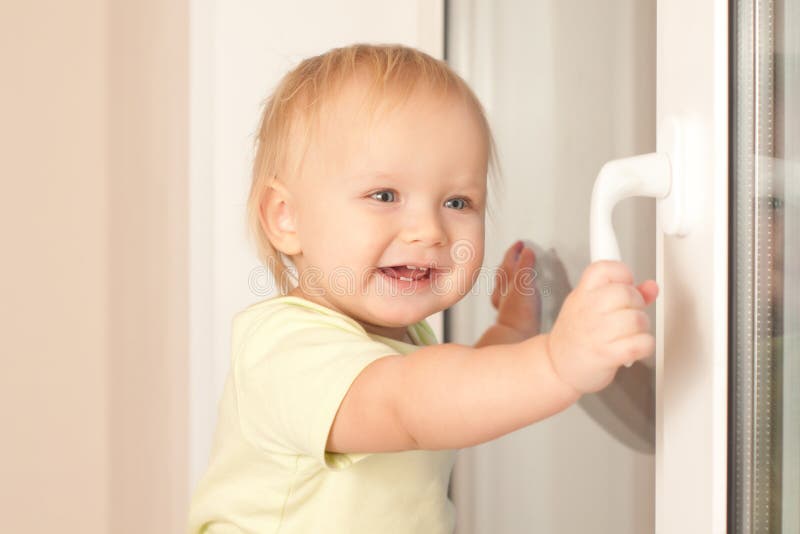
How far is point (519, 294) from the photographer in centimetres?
96

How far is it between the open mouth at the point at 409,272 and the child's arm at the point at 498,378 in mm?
153

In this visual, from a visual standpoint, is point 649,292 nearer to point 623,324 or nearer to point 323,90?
point 623,324

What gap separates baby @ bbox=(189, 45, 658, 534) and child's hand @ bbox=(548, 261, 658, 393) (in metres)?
0.10

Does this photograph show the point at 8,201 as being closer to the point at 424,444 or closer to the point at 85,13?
the point at 85,13

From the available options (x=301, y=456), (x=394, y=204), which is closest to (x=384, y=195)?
(x=394, y=204)

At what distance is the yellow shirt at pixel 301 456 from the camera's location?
24.8 inches

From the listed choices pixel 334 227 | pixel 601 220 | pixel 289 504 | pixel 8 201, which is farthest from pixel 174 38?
pixel 601 220

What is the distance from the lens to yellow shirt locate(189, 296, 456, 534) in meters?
0.63

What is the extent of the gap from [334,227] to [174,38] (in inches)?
25.0

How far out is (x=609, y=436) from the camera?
0.79 metres

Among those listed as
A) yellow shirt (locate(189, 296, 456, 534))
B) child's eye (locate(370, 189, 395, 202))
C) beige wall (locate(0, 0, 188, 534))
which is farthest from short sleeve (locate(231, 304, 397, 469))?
beige wall (locate(0, 0, 188, 534))

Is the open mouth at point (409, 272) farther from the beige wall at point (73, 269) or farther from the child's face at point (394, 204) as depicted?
the beige wall at point (73, 269)

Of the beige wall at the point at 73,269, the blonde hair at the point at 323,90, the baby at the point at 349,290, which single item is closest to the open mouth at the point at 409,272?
the baby at the point at 349,290

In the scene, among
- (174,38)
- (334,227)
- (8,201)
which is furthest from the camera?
(8,201)
